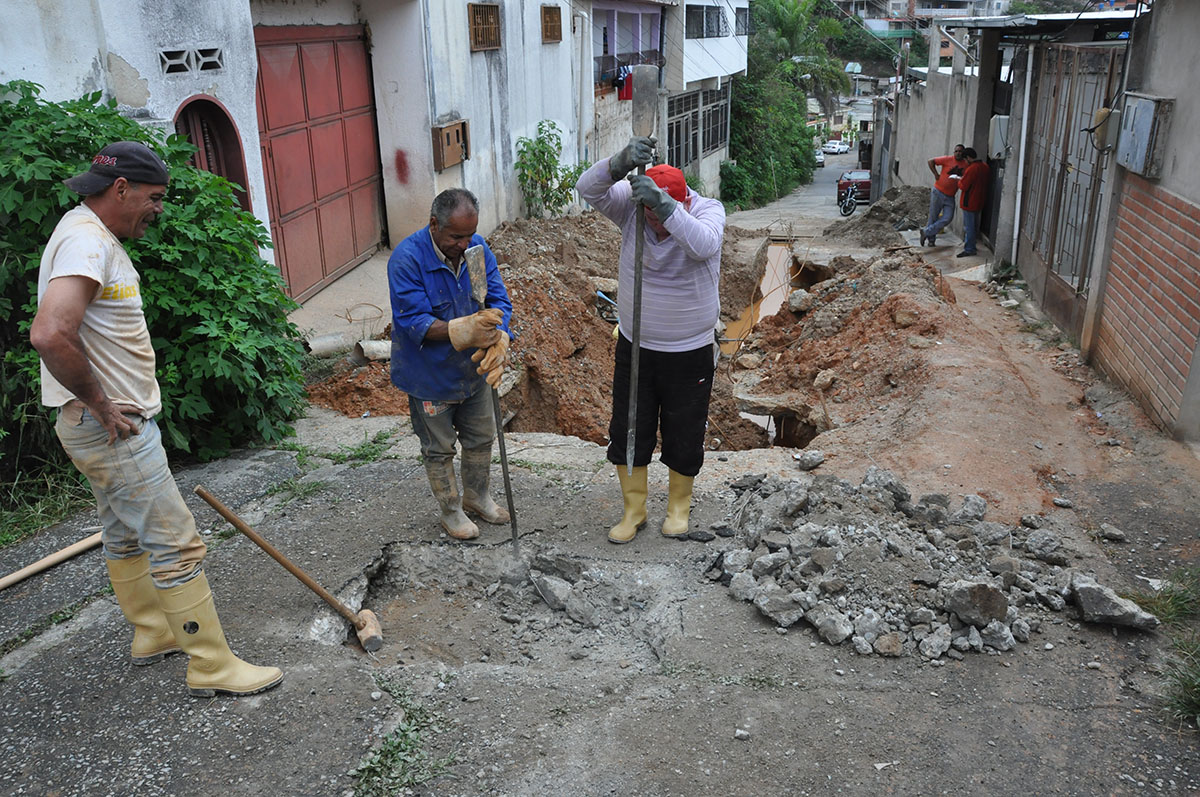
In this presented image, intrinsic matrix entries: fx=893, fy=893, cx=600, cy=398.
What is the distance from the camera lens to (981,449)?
5680 millimetres

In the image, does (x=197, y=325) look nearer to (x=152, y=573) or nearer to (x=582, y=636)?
(x=152, y=573)

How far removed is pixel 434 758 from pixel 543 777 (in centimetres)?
37

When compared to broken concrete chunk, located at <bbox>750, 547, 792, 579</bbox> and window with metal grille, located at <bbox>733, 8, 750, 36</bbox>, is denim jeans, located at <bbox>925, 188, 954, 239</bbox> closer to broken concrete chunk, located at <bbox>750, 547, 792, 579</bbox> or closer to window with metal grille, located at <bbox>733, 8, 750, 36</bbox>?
broken concrete chunk, located at <bbox>750, 547, 792, 579</bbox>

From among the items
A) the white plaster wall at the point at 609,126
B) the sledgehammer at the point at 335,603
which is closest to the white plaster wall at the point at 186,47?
the sledgehammer at the point at 335,603

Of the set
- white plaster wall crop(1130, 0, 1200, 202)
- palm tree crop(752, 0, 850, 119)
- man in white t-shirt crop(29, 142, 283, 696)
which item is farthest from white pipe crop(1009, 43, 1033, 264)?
palm tree crop(752, 0, 850, 119)

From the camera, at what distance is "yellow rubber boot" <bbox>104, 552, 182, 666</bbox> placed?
10.6ft

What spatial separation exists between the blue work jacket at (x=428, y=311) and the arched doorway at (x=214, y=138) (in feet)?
10.8

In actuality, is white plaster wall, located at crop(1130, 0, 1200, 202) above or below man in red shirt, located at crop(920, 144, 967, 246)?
above

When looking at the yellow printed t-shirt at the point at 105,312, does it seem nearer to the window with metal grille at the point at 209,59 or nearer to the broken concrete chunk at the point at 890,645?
the broken concrete chunk at the point at 890,645

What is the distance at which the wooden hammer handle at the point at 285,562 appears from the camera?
339cm

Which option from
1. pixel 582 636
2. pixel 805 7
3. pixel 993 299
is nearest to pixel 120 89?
pixel 582 636

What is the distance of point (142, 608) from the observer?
130 inches

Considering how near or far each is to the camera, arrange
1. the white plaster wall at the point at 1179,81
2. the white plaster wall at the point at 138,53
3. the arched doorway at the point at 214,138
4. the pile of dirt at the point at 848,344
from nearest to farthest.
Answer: the white plaster wall at the point at 138,53
the white plaster wall at the point at 1179,81
the arched doorway at the point at 214,138
the pile of dirt at the point at 848,344

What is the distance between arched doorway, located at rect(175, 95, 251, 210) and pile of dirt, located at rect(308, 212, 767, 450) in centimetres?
183
